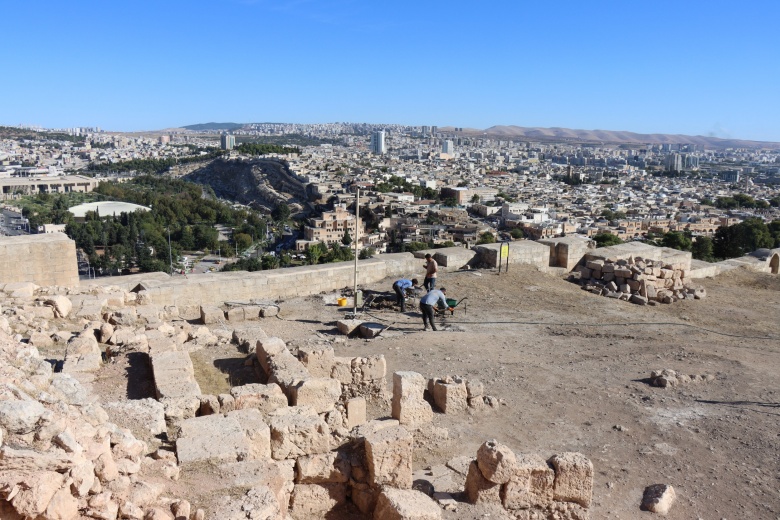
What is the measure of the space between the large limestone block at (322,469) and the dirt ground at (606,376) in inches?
33.9

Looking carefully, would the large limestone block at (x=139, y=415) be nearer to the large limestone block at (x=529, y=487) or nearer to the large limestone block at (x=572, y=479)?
the large limestone block at (x=529, y=487)

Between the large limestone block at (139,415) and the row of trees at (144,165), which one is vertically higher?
the large limestone block at (139,415)

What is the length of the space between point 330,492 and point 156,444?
133cm

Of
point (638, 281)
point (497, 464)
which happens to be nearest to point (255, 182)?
point (638, 281)

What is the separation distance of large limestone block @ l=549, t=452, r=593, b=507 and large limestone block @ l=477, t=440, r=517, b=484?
357mm

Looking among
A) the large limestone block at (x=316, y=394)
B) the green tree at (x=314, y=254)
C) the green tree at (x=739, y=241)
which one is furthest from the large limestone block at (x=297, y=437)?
the green tree at (x=739, y=241)

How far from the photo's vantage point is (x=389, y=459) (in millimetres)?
4477

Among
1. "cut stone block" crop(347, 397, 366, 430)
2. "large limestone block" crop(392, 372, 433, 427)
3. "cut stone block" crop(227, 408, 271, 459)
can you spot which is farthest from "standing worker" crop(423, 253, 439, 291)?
"cut stone block" crop(227, 408, 271, 459)

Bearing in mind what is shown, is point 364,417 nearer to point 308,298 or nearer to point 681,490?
point 681,490

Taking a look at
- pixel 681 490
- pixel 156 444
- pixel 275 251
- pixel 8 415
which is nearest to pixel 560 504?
pixel 681 490

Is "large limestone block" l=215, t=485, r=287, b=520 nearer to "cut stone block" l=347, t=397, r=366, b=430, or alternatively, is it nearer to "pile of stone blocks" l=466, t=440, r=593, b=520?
"pile of stone blocks" l=466, t=440, r=593, b=520

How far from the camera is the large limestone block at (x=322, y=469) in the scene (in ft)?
14.6

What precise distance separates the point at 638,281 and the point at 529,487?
798 cm

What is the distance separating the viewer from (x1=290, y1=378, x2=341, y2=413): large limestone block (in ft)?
17.6
